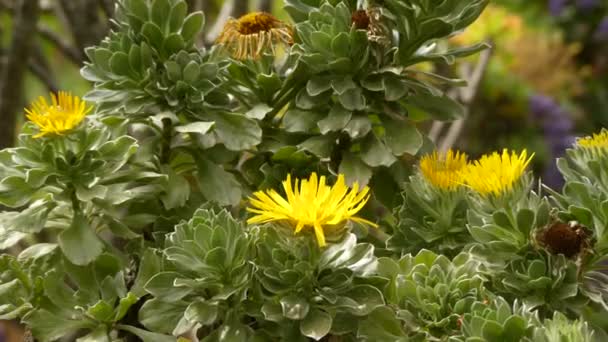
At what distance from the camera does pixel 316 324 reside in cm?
65

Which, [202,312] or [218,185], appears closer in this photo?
[202,312]

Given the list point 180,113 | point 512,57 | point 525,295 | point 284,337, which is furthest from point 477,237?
point 512,57

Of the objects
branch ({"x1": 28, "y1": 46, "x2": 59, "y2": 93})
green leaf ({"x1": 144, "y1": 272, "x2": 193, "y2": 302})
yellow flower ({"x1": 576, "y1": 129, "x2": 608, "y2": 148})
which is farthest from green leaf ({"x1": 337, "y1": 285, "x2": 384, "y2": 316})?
branch ({"x1": 28, "y1": 46, "x2": 59, "y2": 93})

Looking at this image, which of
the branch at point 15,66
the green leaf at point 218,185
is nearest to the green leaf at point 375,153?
the green leaf at point 218,185

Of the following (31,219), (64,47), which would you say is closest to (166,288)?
(31,219)

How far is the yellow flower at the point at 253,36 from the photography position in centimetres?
79

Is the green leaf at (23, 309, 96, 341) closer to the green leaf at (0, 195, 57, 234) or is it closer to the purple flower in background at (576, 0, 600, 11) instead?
the green leaf at (0, 195, 57, 234)

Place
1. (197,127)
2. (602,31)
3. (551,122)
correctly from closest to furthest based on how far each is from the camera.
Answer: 1. (197,127)
2. (551,122)
3. (602,31)

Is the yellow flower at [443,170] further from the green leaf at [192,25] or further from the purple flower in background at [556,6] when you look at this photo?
the purple flower in background at [556,6]

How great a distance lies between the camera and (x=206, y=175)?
779 millimetres

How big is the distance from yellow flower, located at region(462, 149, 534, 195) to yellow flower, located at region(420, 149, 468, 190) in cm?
2

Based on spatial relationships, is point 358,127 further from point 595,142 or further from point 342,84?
point 595,142

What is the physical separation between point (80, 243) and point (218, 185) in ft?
0.39

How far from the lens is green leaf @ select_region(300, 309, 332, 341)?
0.64 m
